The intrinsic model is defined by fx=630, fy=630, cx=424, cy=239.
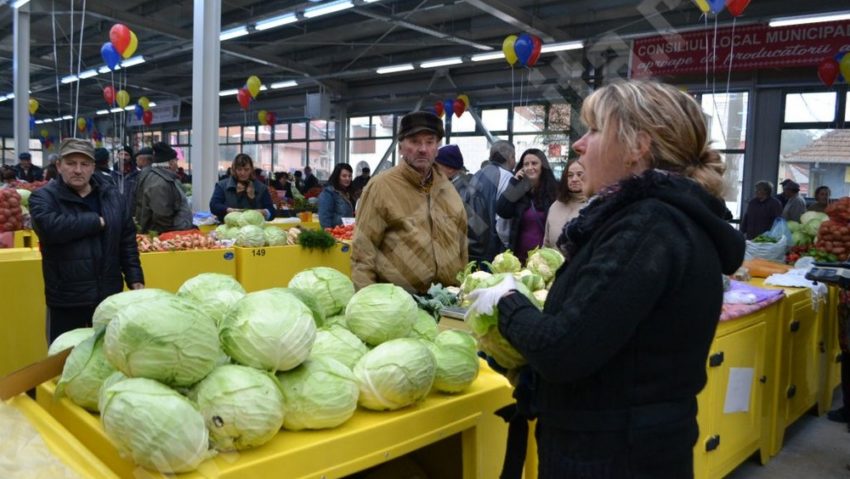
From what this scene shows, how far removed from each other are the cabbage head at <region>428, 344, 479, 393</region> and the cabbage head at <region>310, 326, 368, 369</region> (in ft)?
0.66

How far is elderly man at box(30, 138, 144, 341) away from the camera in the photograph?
333 centimetres

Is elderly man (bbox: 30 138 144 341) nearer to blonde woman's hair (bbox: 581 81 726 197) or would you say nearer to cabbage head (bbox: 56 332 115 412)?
cabbage head (bbox: 56 332 115 412)

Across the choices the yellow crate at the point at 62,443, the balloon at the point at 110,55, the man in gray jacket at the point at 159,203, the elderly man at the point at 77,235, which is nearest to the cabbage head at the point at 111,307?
the yellow crate at the point at 62,443

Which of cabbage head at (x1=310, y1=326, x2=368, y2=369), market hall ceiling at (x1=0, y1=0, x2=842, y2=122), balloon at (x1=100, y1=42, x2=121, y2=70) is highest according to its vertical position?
market hall ceiling at (x1=0, y1=0, x2=842, y2=122)

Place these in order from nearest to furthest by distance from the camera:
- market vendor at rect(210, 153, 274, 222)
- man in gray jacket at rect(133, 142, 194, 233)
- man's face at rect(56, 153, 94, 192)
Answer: man's face at rect(56, 153, 94, 192)
man in gray jacket at rect(133, 142, 194, 233)
market vendor at rect(210, 153, 274, 222)

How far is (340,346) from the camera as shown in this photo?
5.31 ft

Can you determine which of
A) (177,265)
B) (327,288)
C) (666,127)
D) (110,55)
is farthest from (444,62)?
(666,127)

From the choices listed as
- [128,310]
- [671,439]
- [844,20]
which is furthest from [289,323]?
[844,20]

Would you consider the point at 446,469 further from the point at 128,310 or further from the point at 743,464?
the point at 743,464

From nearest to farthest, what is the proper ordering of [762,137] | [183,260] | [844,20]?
[183,260] < [844,20] < [762,137]

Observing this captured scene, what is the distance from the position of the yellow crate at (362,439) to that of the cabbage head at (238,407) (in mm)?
40

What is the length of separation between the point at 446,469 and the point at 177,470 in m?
0.92

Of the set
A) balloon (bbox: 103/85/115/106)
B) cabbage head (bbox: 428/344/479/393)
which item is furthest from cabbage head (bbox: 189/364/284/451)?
balloon (bbox: 103/85/115/106)

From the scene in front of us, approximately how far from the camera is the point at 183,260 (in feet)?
17.0
